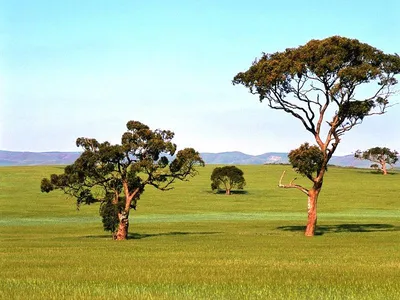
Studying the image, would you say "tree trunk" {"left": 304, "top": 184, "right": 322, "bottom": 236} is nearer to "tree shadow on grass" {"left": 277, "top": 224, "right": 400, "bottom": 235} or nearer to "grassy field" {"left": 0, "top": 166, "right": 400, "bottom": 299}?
"grassy field" {"left": 0, "top": 166, "right": 400, "bottom": 299}

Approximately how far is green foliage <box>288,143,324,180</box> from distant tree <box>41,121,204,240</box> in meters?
7.55

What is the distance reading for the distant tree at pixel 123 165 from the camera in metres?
49.7

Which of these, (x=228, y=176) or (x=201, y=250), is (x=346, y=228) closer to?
(x=201, y=250)

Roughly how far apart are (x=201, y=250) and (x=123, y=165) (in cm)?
1685

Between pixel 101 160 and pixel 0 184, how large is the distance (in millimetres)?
79834

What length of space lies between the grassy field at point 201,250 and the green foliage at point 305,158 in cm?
529

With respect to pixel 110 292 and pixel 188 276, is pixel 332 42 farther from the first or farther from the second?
pixel 110 292

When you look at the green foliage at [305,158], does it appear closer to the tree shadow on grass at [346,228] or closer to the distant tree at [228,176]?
the tree shadow on grass at [346,228]

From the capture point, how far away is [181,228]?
6284 centimetres

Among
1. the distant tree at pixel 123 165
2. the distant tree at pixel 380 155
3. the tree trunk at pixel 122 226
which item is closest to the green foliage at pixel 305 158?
the distant tree at pixel 123 165

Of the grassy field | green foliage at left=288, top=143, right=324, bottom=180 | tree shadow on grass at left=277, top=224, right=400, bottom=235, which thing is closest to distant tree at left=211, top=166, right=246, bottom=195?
the grassy field

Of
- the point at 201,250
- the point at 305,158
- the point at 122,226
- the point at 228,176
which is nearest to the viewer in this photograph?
the point at 201,250

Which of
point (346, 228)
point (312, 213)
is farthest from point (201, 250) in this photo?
point (346, 228)

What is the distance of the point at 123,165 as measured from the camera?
167 feet
